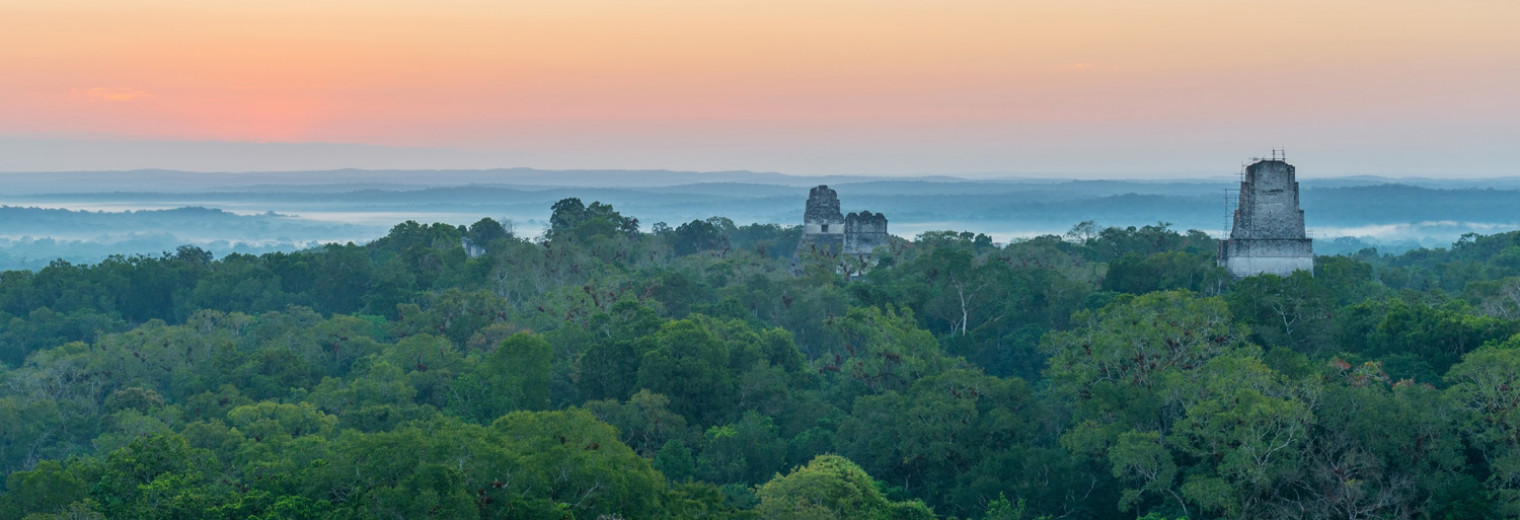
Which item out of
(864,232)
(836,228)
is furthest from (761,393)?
(836,228)

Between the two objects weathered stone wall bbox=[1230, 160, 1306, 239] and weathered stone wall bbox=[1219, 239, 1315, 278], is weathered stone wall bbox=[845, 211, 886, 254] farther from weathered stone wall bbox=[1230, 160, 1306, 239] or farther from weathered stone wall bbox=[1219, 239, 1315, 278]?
weathered stone wall bbox=[1230, 160, 1306, 239]

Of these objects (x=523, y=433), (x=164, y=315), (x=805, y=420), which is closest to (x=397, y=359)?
(x=805, y=420)

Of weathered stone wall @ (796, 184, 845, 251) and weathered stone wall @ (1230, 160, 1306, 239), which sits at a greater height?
weathered stone wall @ (1230, 160, 1306, 239)

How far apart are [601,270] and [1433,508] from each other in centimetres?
3229

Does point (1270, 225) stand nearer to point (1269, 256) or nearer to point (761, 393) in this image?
point (1269, 256)

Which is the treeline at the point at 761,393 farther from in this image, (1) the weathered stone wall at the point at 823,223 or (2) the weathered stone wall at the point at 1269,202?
(1) the weathered stone wall at the point at 823,223

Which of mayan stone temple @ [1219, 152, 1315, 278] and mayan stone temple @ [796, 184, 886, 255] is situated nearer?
mayan stone temple @ [1219, 152, 1315, 278]

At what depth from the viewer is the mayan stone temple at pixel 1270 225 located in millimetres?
36219

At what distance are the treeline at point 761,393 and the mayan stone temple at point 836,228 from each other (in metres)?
5.75

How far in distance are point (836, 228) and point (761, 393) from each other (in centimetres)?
2786

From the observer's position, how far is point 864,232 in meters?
57.4

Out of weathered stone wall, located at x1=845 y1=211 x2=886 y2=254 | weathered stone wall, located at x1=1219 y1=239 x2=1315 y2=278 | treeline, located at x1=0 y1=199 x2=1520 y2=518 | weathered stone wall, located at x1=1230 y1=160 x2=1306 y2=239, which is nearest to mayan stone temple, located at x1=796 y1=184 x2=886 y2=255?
weathered stone wall, located at x1=845 y1=211 x2=886 y2=254

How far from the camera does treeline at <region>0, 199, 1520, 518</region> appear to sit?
21.4m

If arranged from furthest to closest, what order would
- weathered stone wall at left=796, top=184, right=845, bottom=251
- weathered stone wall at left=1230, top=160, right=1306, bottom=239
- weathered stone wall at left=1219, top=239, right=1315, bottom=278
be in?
weathered stone wall at left=796, top=184, right=845, bottom=251 → weathered stone wall at left=1219, top=239, right=1315, bottom=278 → weathered stone wall at left=1230, top=160, right=1306, bottom=239
